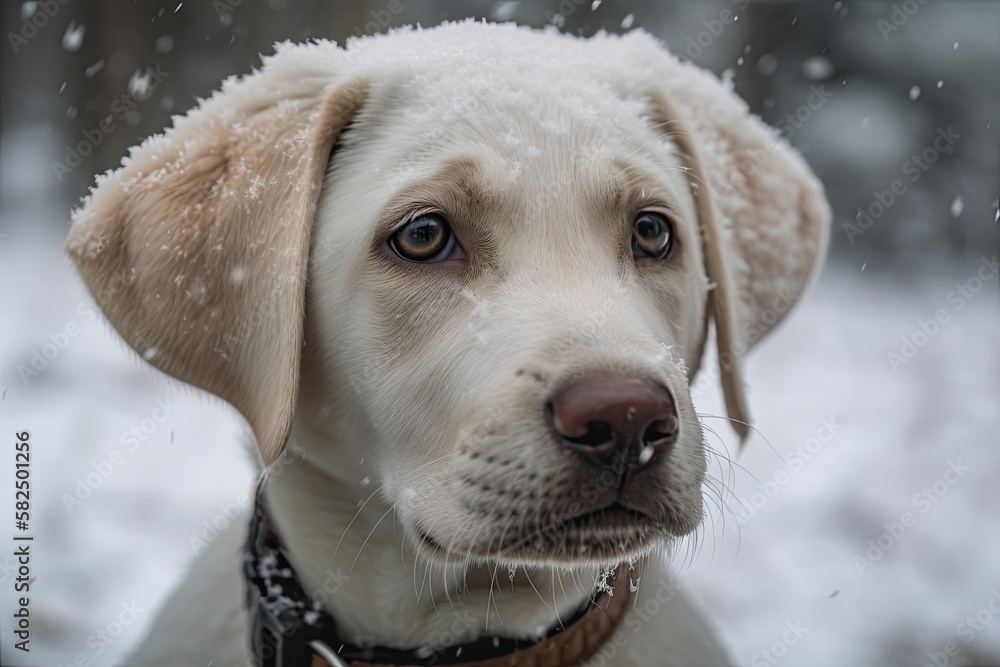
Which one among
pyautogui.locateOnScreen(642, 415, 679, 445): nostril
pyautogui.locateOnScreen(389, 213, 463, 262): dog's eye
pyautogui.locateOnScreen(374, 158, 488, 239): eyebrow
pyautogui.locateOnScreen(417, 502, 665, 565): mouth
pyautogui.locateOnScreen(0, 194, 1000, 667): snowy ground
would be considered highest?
pyautogui.locateOnScreen(374, 158, 488, 239): eyebrow

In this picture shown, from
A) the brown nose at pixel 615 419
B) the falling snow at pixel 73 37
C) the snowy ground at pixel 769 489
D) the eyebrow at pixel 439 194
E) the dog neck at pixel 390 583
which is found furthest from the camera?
A: the falling snow at pixel 73 37

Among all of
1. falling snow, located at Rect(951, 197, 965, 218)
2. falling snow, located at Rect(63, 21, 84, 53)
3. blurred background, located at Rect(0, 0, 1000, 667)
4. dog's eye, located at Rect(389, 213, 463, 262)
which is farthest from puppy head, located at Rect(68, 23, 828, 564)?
falling snow, located at Rect(951, 197, 965, 218)

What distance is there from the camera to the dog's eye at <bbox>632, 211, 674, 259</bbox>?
2.47 m

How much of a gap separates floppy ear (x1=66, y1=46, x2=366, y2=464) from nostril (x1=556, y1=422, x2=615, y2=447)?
800 millimetres

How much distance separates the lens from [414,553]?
2.43m

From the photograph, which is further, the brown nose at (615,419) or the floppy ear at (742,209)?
the floppy ear at (742,209)

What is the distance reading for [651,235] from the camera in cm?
251

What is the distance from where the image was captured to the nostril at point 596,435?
1799 millimetres

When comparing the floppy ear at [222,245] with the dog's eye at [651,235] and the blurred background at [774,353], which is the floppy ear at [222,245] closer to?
the blurred background at [774,353]

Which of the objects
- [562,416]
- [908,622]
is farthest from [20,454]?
[908,622]

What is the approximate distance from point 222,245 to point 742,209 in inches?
66.6

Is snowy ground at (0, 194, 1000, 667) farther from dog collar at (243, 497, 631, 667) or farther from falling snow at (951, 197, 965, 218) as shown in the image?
falling snow at (951, 197, 965, 218)

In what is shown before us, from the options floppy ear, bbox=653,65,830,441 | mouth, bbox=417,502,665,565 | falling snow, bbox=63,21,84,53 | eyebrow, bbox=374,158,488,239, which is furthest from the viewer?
falling snow, bbox=63,21,84,53

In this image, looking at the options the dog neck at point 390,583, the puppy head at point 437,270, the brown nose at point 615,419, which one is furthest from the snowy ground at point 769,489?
the brown nose at point 615,419
